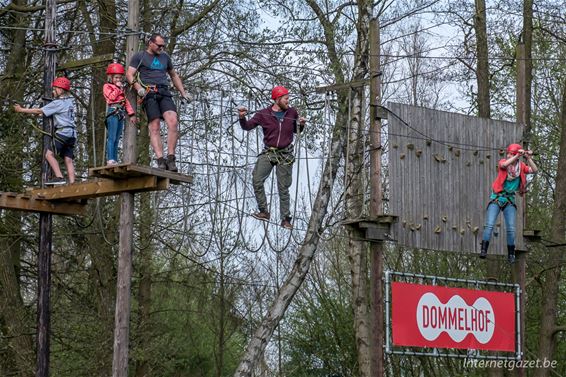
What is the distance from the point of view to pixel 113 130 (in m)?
13.4

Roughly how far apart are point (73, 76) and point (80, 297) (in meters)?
4.58

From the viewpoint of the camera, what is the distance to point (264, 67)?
2033cm

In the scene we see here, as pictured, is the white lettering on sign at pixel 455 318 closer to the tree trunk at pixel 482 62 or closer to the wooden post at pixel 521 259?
the wooden post at pixel 521 259

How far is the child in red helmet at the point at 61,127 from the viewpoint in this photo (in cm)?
1384

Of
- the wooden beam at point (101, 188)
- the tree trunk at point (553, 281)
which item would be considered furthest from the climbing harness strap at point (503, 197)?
the wooden beam at point (101, 188)

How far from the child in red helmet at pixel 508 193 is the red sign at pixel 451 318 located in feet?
2.65

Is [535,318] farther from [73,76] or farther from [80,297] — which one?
[73,76]

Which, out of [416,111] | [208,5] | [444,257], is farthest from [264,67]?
[444,257]

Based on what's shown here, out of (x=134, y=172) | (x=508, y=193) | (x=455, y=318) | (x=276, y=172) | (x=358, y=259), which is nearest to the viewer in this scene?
(x=134, y=172)

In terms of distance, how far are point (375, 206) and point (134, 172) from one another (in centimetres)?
376

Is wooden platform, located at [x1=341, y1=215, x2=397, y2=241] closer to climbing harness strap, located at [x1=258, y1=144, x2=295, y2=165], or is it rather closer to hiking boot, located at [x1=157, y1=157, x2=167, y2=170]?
climbing harness strap, located at [x1=258, y1=144, x2=295, y2=165]

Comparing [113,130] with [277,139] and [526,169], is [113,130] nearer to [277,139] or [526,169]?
[277,139]

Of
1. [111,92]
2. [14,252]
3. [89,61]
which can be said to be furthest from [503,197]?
[14,252]

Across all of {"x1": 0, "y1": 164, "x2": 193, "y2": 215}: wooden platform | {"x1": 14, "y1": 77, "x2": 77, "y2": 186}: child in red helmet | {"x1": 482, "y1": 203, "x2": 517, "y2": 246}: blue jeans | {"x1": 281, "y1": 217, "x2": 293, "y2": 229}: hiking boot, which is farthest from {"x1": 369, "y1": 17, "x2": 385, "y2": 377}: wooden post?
{"x1": 14, "y1": 77, "x2": 77, "y2": 186}: child in red helmet
